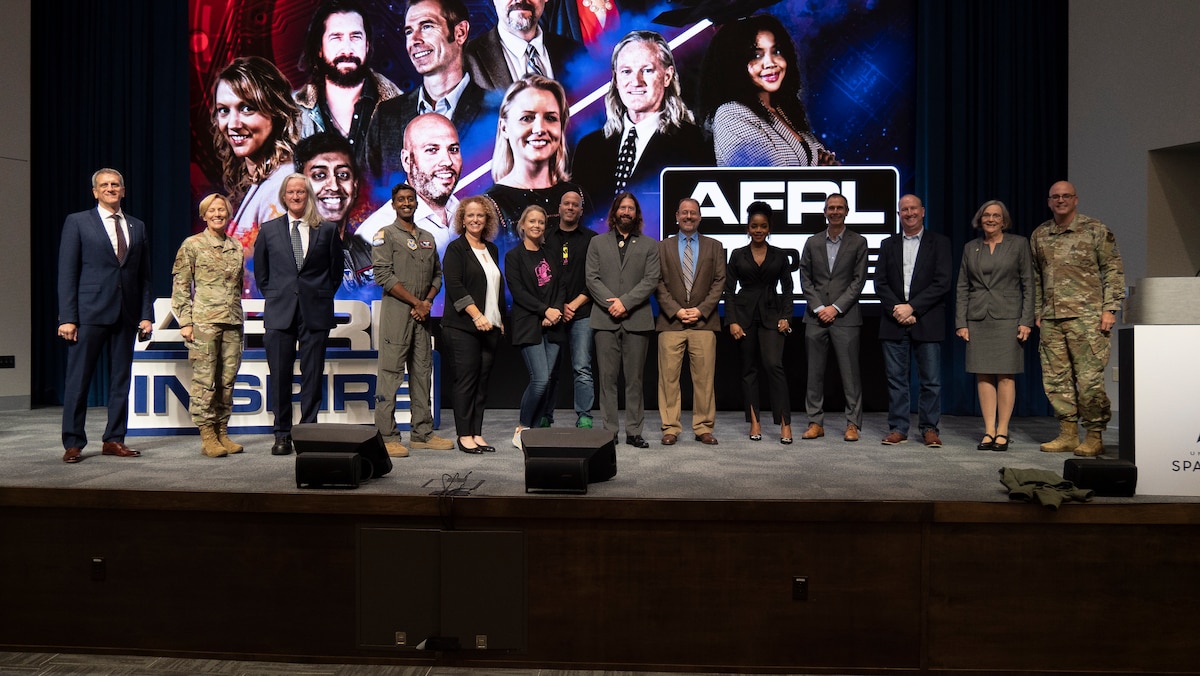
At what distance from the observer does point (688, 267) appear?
5.16 metres

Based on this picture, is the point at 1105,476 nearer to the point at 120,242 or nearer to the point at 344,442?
the point at 344,442

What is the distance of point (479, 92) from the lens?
7160mm

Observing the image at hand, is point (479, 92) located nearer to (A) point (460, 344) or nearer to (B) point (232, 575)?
(A) point (460, 344)

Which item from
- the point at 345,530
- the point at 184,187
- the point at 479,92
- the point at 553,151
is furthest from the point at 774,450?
the point at 184,187

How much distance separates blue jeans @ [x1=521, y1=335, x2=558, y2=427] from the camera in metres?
4.93

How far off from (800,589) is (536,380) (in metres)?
2.26

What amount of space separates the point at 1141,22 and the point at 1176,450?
411cm

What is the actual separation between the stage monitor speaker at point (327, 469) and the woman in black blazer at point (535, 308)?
5.21ft

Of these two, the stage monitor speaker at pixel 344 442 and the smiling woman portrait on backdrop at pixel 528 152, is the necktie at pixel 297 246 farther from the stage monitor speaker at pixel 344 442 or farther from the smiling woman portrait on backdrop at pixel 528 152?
the smiling woman portrait on backdrop at pixel 528 152

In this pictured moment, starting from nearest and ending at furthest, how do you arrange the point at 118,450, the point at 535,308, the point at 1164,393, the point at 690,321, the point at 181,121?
the point at 1164,393
the point at 118,450
the point at 535,308
the point at 690,321
the point at 181,121

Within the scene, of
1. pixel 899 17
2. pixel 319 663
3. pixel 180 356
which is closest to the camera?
pixel 319 663

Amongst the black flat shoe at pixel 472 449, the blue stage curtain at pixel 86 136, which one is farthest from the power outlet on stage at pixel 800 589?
the blue stage curtain at pixel 86 136

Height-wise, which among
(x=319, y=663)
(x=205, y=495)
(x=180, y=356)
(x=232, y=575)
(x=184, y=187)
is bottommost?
(x=319, y=663)

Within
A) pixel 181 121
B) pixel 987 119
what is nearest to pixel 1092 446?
pixel 987 119
